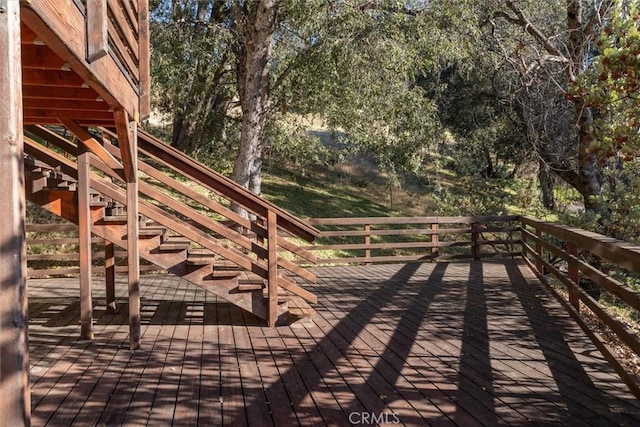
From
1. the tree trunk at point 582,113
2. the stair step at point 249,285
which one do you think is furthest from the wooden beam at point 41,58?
the tree trunk at point 582,113

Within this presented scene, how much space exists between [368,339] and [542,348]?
162 centimetres

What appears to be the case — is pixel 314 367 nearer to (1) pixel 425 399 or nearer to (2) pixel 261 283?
(1) pixel 425 399

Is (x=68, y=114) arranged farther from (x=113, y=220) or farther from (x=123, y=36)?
(x=123, y=36)

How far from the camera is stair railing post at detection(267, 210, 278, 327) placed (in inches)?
222

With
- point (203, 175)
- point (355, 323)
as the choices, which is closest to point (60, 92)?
point (203, 175)

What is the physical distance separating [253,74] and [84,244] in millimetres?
6323

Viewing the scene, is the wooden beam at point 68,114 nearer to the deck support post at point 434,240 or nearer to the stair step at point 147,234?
the stair step at point 147,234

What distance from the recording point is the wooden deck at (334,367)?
11.3ft

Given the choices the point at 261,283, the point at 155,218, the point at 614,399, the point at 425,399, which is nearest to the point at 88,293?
the point at 155,218

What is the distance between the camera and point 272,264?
5684 millimetres

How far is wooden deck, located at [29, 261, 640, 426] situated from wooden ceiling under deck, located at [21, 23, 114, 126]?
7.11ft

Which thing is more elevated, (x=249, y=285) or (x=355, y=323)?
(x=249, y=285)

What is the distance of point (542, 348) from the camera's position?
16.3 ft

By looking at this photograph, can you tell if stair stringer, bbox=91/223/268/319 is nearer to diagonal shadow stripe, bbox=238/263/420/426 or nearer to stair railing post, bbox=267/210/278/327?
stair railing post, bbox=267/210/278/327
